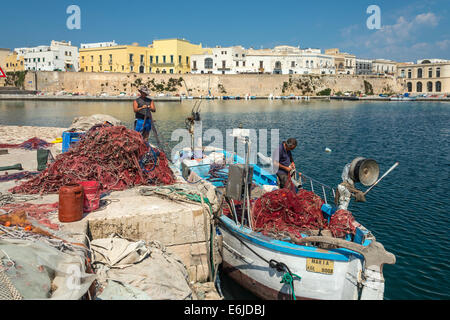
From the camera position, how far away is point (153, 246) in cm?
609

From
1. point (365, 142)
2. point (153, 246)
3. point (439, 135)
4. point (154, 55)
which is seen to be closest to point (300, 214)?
point (153, 246)

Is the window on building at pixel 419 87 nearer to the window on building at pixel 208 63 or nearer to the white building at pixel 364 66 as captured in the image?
the white building at pixel 364 66

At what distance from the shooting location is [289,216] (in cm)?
696

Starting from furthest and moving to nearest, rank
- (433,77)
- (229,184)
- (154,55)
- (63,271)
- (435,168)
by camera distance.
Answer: (433,77) → (154,55) → (435,168) → (229,184) → (63,271)

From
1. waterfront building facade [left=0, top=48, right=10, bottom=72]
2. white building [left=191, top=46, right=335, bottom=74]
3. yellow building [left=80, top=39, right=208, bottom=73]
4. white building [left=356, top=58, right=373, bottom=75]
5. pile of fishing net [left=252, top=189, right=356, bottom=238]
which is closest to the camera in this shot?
pile of fishing net [left=252, top=189, right=356, bottom=238]

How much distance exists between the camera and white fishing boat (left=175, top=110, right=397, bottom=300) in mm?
5562

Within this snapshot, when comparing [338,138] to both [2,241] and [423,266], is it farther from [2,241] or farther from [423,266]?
[2,241]

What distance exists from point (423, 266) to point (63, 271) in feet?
26.4

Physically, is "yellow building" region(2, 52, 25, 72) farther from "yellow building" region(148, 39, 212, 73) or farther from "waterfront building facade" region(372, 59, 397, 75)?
"waterfront building facade" region(372, 59, 397, 75)

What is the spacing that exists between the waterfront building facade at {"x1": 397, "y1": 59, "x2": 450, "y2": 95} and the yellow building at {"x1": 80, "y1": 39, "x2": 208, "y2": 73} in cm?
6590

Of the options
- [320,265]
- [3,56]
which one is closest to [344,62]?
[3,56]

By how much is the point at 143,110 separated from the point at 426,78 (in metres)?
116

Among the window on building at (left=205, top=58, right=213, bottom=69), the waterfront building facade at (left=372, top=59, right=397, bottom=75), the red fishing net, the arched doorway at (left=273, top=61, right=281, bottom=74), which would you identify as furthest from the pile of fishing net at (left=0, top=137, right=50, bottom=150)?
the waterfront building facade at (left=372, top=59, right=397, bottom=75)

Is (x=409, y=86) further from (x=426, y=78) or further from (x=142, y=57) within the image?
(x=142, y=57)
